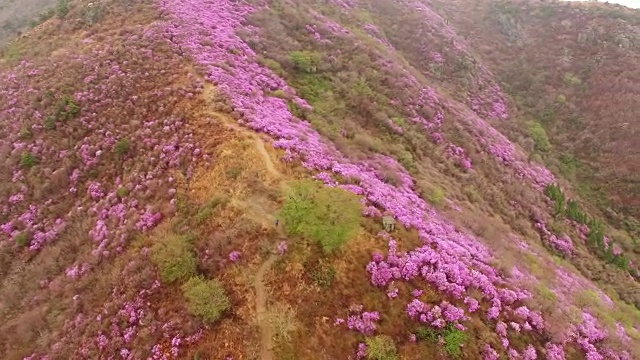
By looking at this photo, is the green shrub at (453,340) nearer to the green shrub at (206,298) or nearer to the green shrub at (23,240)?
the green shrub at (206,298)

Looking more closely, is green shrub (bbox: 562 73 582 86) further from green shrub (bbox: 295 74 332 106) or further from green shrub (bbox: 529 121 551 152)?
green shrub (bbox: 295 74 332 106)

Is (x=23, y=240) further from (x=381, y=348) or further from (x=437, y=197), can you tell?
(x=437, y=197)

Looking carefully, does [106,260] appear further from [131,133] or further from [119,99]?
[119,99]

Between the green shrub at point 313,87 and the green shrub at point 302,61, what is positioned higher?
the green shrub at point 302,61

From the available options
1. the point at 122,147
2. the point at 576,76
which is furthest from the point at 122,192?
the point at 576,76

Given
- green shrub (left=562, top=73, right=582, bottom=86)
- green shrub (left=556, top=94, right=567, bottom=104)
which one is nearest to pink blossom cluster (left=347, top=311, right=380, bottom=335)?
green shrub (left=556, top=94, right=567, bottom=104)

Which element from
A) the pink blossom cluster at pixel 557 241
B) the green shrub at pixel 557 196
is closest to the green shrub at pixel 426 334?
the pink blossom cluster at pixel 557 241
